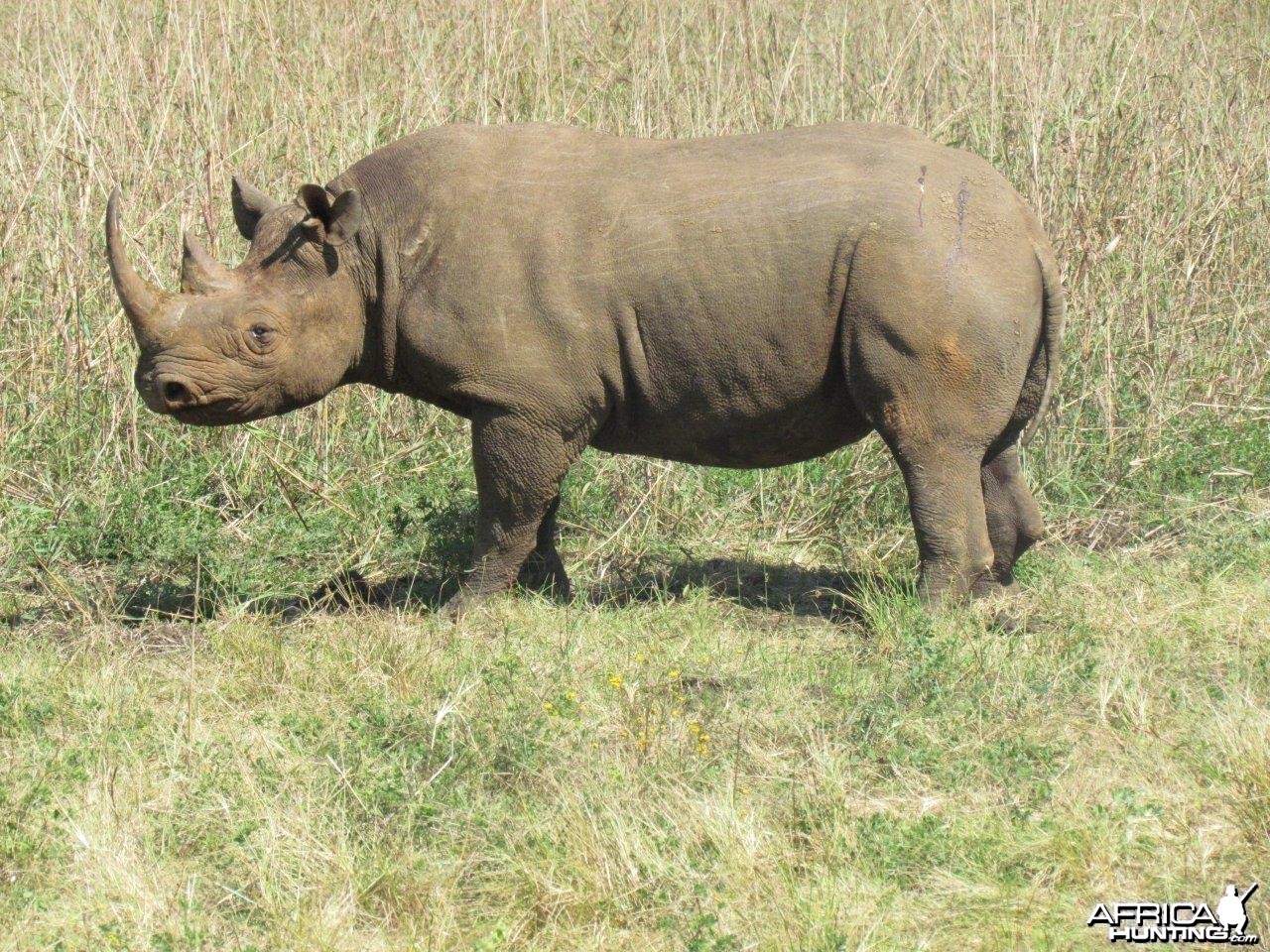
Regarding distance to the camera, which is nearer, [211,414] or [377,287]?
[211,414]

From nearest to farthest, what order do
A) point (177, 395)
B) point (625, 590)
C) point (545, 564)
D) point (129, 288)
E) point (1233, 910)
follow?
1. point (1233, 910)
2. point (129, 288)
3. point (177, 395)
4. point (545, 564)
5. point (625, 590)

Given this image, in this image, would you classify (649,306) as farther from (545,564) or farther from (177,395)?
(177,395)

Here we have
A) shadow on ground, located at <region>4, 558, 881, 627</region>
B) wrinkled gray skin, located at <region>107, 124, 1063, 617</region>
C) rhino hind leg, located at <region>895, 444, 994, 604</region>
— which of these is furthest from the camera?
shadow on ground, located at <region>4, 558, 881, 627</region>

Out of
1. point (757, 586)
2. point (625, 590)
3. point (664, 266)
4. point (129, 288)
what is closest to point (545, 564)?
point (625, 590)

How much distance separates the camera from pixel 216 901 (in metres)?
3.67

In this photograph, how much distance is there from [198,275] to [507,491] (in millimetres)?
1352

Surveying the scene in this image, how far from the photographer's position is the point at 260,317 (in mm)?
5562

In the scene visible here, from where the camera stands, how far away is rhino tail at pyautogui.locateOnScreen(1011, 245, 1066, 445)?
17.9 feet

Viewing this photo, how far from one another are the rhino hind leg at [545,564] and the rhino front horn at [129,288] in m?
1.71

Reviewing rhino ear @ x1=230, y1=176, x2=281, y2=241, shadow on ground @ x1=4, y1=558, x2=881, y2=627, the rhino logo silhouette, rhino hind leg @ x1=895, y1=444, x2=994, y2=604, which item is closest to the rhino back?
rhino hind leg @ x1=895, y1=444, x2=994, y2=604

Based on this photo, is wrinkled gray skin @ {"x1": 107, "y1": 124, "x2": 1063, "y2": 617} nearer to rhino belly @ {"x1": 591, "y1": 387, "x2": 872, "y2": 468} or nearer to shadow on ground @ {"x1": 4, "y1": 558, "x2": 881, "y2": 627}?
rhino belly @ {"x1": 591, "y1": 387, "x2": 872, "y2": 468}

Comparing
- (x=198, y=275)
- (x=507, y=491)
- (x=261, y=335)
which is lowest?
(x=507, y=491)

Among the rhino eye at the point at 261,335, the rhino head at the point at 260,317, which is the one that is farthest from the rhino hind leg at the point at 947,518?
the rhino eye at the point at 261,335

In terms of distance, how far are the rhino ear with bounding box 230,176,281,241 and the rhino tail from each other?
285cm
